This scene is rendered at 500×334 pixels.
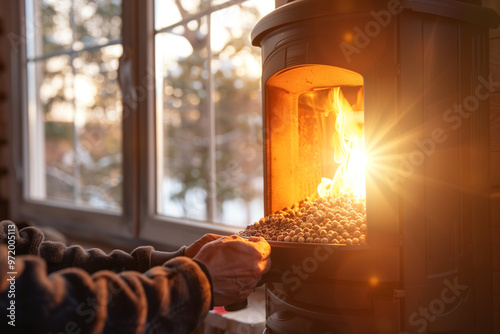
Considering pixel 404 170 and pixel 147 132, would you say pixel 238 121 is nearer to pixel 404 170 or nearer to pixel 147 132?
pixel 147 132

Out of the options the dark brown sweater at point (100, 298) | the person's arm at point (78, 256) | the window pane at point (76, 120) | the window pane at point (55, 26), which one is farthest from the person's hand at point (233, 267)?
the window pane at point (55, 26)

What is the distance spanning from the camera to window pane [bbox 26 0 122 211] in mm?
2793

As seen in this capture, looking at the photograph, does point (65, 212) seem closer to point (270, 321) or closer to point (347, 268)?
point (270, 321)

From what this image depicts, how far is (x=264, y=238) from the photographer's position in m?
1.02

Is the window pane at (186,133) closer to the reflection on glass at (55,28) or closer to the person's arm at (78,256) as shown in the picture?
the reflection on glass at (55,28)

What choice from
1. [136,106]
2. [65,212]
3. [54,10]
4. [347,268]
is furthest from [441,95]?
[54,10]

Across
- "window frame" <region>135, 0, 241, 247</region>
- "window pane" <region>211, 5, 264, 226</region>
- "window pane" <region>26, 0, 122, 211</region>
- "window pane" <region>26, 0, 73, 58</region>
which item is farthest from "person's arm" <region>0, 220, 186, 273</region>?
"window pane" <region>211, 5, 264, 226</region>

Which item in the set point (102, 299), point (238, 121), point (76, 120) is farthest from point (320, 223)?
point (238, 121)

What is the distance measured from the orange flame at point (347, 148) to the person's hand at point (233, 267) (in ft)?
1.05

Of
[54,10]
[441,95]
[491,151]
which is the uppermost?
[54,10]

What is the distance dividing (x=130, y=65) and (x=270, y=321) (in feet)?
4.65

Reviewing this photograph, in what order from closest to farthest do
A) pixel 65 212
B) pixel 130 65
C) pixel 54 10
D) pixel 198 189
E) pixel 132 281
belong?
pixel 132 281 < pixel 130 65 < pixel 65 212 < pixel 54 10 < pixel 198 189

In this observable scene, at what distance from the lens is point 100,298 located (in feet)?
2.49

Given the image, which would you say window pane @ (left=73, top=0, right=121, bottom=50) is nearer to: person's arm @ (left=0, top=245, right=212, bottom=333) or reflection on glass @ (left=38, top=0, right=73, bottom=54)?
reflection on glass @ (left=38, top=0, right=73, bottom=54)
